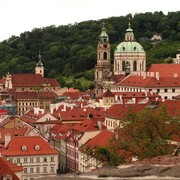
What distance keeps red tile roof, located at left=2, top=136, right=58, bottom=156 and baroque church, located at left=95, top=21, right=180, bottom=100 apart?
52089 millimetres

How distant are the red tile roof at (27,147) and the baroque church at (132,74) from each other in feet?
171

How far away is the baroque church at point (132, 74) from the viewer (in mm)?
109044

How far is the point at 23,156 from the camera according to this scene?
5081cm

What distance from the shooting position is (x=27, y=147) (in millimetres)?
51344

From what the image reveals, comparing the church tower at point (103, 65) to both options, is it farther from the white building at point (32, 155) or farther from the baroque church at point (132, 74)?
the white building at point (32, 155)

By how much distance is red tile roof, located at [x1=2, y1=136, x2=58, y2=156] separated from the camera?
50.5 metres

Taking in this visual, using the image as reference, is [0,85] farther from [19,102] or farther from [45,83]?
[19,102]

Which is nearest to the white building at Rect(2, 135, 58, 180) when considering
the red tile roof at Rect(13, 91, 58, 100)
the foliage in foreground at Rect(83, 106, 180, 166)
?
the foliage in foreground at Rect(83, 106, 180, 166)

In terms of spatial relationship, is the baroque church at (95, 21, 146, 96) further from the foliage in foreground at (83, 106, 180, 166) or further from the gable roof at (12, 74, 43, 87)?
the foliage in foreground at (83, 106, 180, 166)

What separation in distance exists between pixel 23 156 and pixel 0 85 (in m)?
102

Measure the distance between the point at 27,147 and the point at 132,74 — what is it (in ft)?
251

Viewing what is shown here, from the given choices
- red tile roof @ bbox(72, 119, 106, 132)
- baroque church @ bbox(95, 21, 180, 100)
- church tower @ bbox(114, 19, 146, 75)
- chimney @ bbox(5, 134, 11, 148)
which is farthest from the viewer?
church tower @ bbox(114, 19, 146, 75)

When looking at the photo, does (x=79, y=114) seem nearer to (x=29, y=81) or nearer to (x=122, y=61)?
(x=122, y=61)

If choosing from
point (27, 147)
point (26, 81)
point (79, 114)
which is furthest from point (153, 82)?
point (27, 147)
